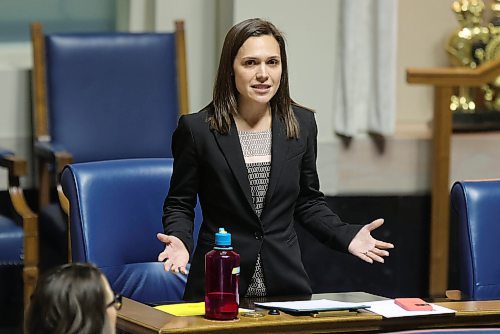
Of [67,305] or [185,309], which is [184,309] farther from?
[67,305]

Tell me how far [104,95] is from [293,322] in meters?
2.69

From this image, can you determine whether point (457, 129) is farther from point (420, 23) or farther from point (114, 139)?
point (114, 139)

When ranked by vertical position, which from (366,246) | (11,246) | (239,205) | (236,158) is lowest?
(11,246)

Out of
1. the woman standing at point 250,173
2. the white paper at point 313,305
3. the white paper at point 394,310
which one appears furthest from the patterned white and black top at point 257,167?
the white paper at point 394,310

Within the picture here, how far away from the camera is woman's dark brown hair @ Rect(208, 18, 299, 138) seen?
3.26m

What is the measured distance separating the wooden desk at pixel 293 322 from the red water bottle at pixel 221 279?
0.14ft

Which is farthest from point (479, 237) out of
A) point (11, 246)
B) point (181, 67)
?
point (181, 67)

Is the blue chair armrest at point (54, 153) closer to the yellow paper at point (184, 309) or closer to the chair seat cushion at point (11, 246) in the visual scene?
the chair seat cushion at point (11, 246)

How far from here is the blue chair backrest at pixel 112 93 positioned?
526 centimetres

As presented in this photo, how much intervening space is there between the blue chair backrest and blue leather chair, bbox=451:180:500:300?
6.57ft

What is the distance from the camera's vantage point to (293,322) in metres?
2.84

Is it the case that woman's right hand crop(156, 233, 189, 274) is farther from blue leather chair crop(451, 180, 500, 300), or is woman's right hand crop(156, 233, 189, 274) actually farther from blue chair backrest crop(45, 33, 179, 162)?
blue chair backrest crop(45, 33, 179, 162)

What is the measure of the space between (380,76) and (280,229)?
2597 millimetres

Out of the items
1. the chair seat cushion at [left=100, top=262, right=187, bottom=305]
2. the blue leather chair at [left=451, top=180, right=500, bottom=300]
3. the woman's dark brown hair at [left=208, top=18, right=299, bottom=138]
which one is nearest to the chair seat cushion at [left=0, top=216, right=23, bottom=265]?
the chair seat cushion at [left=100, top=262, right=187, bottom=305]
